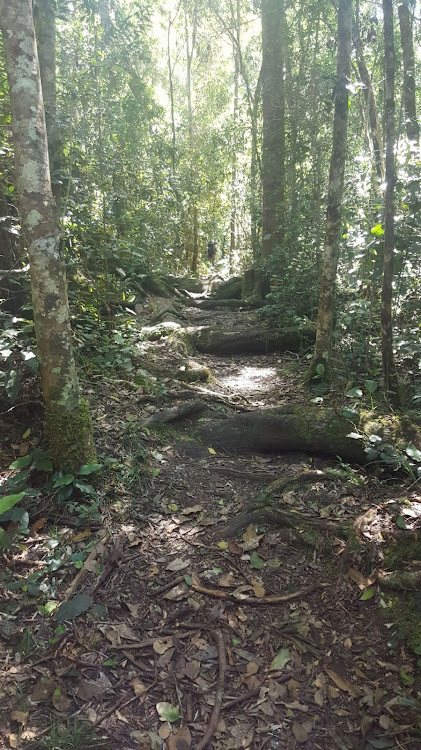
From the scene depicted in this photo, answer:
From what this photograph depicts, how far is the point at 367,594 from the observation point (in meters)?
2.83

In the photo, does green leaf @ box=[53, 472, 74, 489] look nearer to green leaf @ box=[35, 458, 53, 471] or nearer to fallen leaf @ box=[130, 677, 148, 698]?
green leaf @ box=[35, 458, 53, 471]

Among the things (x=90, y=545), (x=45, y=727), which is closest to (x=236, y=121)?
(x=90, y=545)

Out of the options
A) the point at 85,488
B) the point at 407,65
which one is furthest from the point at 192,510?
the point at 407,65

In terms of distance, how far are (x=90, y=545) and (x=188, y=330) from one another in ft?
17.7

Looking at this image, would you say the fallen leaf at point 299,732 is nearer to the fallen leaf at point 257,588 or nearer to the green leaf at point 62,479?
the fallen leaf at point 257,588

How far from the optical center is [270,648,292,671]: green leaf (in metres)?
2.58

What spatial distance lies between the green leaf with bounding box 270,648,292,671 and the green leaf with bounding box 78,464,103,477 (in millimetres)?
1816

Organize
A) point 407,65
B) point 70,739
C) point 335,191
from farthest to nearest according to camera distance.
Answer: point 407,65 → point 335,191 → point 70,739

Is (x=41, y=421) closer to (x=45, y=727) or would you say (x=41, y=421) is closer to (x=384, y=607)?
(x=45, y=727)

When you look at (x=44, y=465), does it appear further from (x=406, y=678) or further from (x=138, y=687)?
(x=406, y=678)

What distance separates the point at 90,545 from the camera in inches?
127

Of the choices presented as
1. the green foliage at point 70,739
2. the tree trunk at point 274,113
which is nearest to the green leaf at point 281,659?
the green foliage at point 70,739

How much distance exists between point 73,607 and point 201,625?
791 millimetres

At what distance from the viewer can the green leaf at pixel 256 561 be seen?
3.27 m
